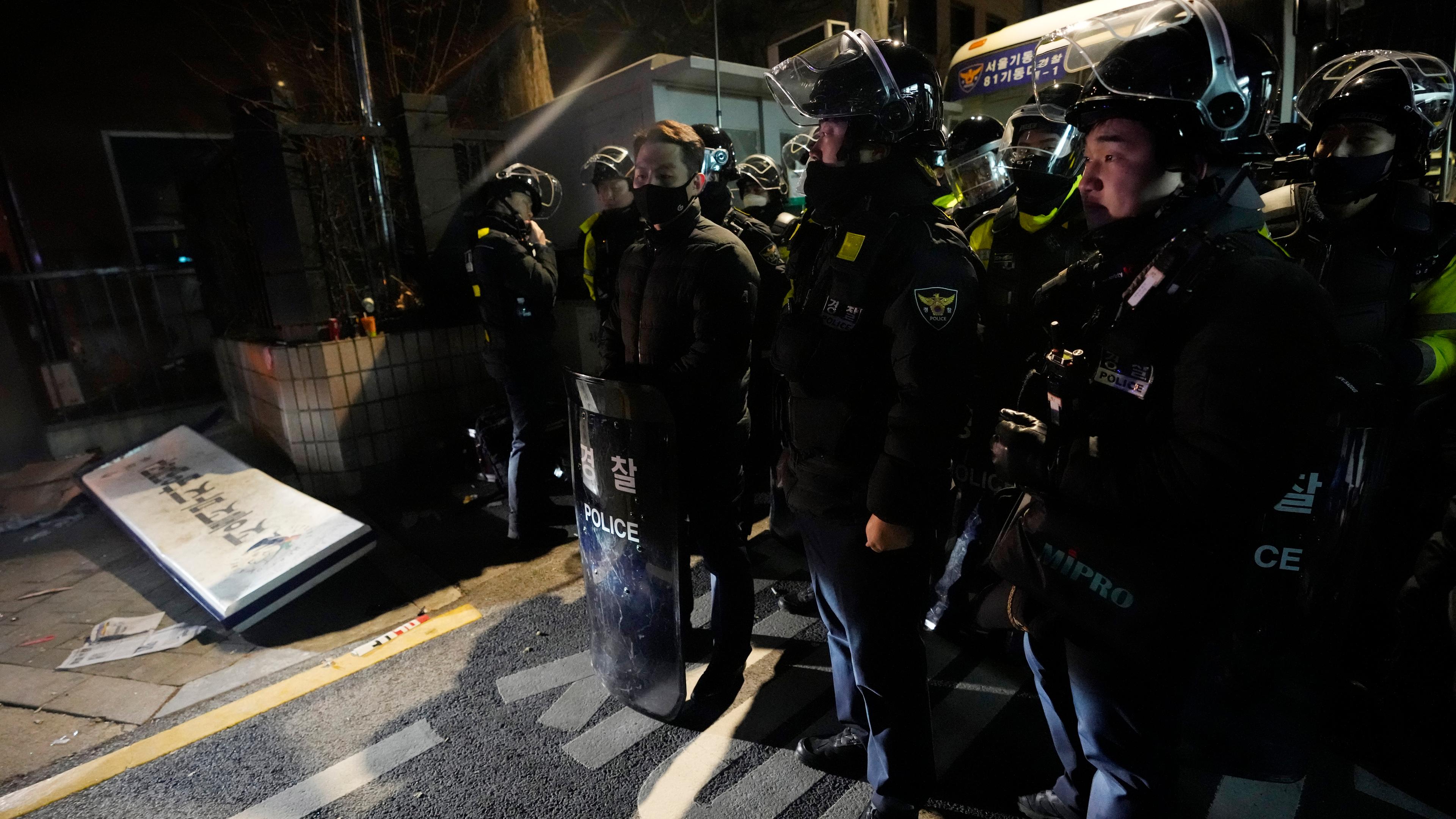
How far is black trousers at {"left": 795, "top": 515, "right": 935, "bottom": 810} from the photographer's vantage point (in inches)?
78.7

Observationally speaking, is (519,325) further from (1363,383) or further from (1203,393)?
(1363,383)

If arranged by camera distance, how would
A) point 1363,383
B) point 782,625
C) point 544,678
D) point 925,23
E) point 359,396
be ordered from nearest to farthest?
point 1363,383 → point 544,678 → point 782,625 → point 359,396 → point 925,23

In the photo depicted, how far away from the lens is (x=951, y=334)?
1.74 meters

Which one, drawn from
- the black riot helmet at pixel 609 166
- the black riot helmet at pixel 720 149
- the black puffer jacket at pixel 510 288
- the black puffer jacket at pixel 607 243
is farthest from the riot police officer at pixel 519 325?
the black riot helmet at pixel 720 149

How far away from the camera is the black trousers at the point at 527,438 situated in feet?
14.5

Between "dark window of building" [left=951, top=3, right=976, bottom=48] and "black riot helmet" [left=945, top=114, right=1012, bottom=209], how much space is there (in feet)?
62.2

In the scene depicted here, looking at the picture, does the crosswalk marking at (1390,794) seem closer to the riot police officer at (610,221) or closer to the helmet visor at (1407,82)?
the helmet visor at (1407,82)

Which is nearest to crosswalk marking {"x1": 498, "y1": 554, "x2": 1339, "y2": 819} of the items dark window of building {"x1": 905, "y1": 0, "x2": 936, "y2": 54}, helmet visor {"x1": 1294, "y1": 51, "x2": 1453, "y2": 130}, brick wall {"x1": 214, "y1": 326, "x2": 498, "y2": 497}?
helmet visor {"x1": 1294, "y1": 51, "x2": 1453, "y2": 130}

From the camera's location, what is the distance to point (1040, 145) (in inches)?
112

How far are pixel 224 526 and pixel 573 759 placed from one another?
306 centimetres

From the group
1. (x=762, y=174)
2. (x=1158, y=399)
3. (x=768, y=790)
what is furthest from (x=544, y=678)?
(x=762, y=174)

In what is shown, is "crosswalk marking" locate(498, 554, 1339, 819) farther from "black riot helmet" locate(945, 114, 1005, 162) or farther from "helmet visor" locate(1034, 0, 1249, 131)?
"black riot helmet" locate(945, 114, 1005, 162)

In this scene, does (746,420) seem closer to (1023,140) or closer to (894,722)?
(894,722)

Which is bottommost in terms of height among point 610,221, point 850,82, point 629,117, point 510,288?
point 510,288
